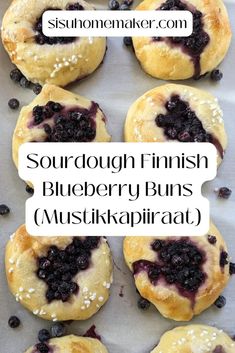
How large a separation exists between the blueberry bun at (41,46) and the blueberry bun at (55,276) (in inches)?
20.0

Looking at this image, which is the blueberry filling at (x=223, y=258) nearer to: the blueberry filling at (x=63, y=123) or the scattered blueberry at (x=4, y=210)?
the blueberry filling at (x=63, y=123)

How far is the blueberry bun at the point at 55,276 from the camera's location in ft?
5.98

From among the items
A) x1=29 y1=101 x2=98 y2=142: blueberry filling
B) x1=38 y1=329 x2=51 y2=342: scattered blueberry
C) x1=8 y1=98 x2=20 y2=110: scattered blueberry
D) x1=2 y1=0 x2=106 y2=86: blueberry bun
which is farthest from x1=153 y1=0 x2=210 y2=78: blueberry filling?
x1=38 y1=329 x2=51 y2=342: scattered blueberry

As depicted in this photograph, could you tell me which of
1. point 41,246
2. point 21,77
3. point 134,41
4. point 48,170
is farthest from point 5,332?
point 134,41

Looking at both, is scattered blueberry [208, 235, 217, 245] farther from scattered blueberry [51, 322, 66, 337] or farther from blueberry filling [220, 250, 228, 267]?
scattered blueberry [51, 322, 66, 337]

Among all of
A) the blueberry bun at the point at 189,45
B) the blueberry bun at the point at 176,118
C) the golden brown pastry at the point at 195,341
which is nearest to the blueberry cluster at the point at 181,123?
the blueberry bun at the point at 176,118

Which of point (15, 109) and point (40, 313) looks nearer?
point (40, 313)

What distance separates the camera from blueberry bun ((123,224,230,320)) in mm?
1833

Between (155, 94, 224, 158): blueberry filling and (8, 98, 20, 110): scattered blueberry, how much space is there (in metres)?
0.44

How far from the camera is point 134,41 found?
80.2 inches

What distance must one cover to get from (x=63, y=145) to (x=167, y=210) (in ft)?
1.17

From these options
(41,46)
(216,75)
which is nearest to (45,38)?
(41,46)

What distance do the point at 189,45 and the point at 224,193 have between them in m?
0.47

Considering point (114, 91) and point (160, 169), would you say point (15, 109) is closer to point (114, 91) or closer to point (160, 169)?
point (114, 91)
